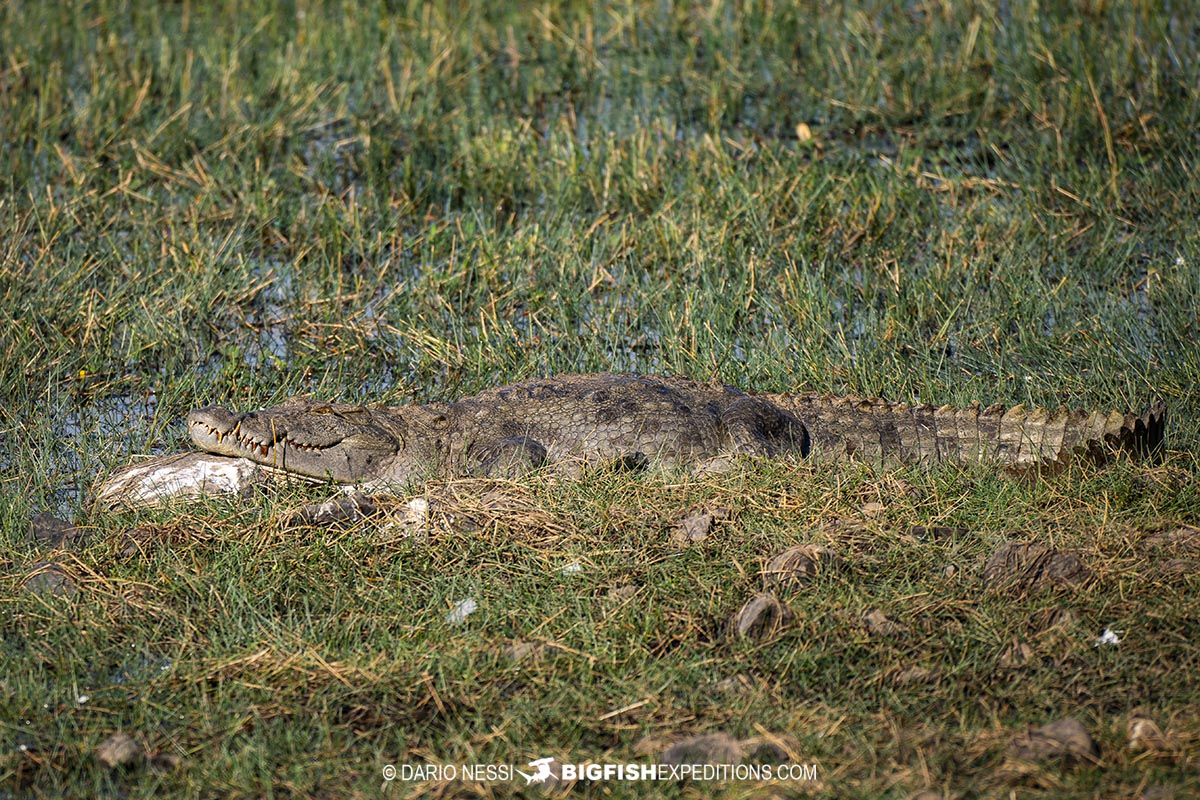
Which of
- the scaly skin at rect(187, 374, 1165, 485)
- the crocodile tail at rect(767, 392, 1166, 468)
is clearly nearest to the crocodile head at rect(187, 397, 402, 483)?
the scaly skin at rect(187, 374, 1165, 485)

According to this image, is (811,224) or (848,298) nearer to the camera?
(848,298)

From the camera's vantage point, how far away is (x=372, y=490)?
4.69 meters

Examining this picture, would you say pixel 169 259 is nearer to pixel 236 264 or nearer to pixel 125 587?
pixel 236 264

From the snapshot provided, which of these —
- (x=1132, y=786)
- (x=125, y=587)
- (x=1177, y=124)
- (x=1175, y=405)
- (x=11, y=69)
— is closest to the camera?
(x=1132, y=786)

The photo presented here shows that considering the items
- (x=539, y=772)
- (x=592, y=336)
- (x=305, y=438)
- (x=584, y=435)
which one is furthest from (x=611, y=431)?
(x=539, y=772)

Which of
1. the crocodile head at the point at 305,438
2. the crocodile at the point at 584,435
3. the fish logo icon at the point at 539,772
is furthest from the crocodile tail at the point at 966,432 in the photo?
the fish logo icon at the point at 539,772

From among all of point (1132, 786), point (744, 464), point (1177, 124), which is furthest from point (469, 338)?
point (1177, 124)

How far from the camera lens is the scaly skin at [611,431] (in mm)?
4805

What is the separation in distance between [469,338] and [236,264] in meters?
1.48

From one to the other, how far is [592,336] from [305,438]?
1657 millimetres

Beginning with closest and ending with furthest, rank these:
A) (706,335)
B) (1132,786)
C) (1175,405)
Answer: (1132,786), (1175,405), (706,335)

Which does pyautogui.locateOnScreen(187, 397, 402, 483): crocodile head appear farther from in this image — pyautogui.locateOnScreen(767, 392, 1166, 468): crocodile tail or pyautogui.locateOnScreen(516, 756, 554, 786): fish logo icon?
pyautogui.locateOnScreen(516, 756, 554, 786): fish logo icon

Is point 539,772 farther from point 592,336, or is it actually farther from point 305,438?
point 592,336

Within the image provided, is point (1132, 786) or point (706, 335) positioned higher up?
point (1132, 786)
